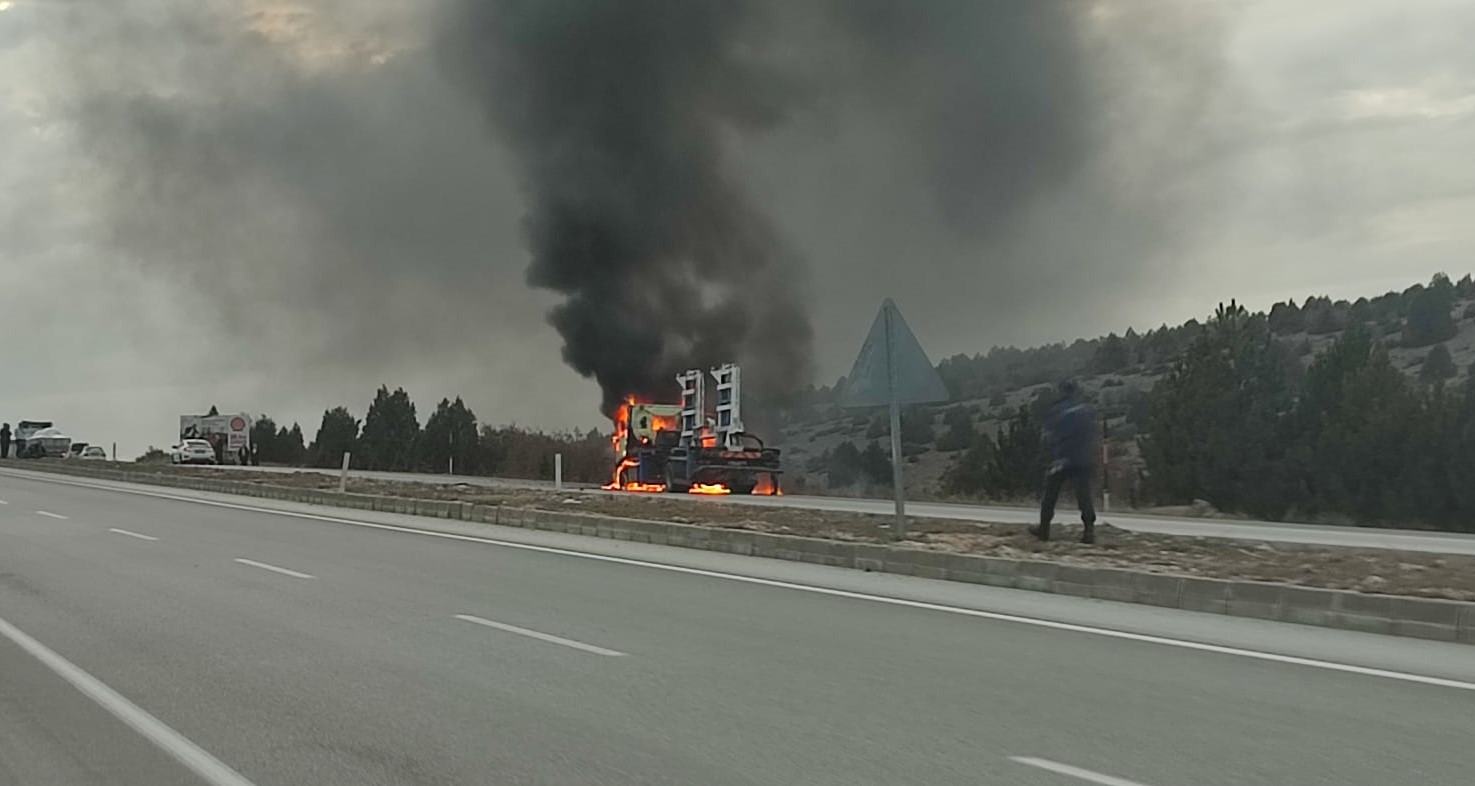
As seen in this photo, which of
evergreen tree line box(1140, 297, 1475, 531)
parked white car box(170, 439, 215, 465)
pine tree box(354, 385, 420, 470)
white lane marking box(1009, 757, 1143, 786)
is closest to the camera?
white lane marking box(1009, 757, 1143, 786)

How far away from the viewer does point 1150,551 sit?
15672 millimetres

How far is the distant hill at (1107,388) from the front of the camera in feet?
175

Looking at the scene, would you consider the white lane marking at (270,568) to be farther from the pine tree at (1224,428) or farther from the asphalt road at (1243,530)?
the pine tree at (1224,428)

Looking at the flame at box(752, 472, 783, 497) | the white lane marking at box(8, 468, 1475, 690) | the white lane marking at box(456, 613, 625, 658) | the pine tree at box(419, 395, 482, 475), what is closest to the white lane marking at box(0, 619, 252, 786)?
the white lane marking at box(456, 613, 625, 658)

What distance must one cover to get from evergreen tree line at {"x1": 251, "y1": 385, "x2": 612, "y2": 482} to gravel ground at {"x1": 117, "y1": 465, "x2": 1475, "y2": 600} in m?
25.3

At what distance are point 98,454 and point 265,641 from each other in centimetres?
8418

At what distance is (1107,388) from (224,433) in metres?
45.3

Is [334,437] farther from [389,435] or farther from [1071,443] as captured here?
[1071,443]

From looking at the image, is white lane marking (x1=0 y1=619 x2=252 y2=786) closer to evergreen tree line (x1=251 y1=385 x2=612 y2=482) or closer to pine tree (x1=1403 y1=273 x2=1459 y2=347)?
evergreen tree line (x1=251 y1=385 x2=612 y2=482)

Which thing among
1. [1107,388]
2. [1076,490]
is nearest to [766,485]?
[1076,490]

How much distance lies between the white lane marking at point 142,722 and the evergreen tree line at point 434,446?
124 ft

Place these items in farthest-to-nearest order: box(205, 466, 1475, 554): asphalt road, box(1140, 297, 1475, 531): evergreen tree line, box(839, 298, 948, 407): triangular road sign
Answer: box(1140, 297, 1475, 531): evergreen tree line → box(205, 466, 1475, 554): asphalt road → box(839, 298, 948, 407): triangular road sign

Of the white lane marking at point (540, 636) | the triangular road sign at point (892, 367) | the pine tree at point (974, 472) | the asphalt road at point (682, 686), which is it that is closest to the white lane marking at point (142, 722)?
the asphalt road at point (682, 686)

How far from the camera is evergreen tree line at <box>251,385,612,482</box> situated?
52625mm
